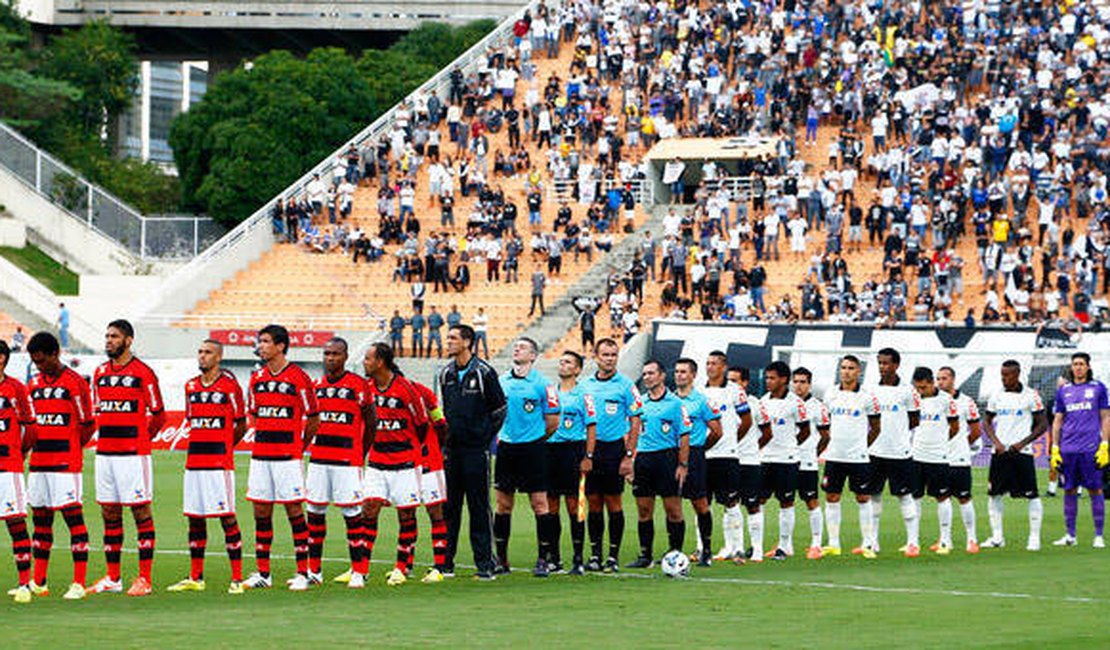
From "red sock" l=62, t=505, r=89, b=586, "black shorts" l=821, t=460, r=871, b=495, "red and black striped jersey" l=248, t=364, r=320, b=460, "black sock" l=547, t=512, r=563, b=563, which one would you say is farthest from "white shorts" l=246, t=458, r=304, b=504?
"black shorts" l=821, t=460, r=871, b=495

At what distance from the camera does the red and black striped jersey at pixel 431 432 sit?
20.2 meters

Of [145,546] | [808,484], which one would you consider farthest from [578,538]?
[145,546]

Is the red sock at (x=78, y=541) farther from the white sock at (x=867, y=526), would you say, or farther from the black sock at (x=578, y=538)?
the white sock at (x=867, y=526)

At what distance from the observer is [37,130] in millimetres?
71375

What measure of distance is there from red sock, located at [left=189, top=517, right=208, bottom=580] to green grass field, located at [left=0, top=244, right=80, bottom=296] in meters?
45.2

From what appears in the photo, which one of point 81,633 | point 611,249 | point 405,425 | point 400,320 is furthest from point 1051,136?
point 81,633

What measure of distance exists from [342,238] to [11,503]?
138 ft

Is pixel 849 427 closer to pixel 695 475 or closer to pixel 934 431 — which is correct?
pixel 934 431

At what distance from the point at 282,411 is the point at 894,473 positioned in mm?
8370

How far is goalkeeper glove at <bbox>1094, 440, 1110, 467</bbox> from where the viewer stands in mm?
25203

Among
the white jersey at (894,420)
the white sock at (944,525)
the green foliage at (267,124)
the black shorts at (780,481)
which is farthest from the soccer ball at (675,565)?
the green foliage at (267,124)

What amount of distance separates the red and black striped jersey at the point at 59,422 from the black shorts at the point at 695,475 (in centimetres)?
630

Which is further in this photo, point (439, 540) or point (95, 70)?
point (95, 70)

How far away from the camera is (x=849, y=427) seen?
80.8 feet
